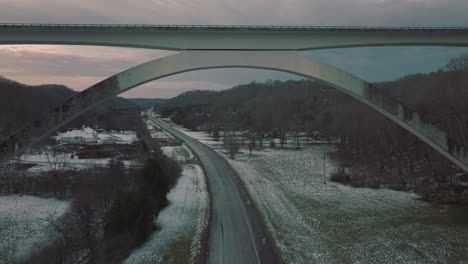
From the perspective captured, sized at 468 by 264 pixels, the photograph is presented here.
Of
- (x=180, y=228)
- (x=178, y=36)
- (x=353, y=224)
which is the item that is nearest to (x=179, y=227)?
(x=180, y=228)

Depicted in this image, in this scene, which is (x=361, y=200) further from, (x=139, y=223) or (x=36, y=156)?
(x=36, y=156)

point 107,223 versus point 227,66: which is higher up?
point 227,66

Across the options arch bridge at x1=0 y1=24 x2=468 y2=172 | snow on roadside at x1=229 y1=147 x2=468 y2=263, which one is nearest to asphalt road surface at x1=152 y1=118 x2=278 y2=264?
snow on roadside at x1=229 y1=147 x2=468 y2=263

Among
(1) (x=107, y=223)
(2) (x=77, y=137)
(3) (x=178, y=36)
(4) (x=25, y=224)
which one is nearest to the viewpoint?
(3) (x=178, y=36)

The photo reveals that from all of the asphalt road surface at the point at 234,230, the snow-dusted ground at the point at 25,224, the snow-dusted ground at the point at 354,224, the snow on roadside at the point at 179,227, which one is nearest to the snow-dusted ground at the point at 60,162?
the snow-dusted ground at the point at 25,224

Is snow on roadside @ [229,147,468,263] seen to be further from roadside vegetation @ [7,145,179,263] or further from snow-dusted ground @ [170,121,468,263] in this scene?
roadside vegetation @ [7,145,179,263]

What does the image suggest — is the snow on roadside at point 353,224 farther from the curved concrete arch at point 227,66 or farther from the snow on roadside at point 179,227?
the curved concrete arch at point 227,66

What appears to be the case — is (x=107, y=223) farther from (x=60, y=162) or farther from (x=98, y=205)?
(x=60, y=162)
